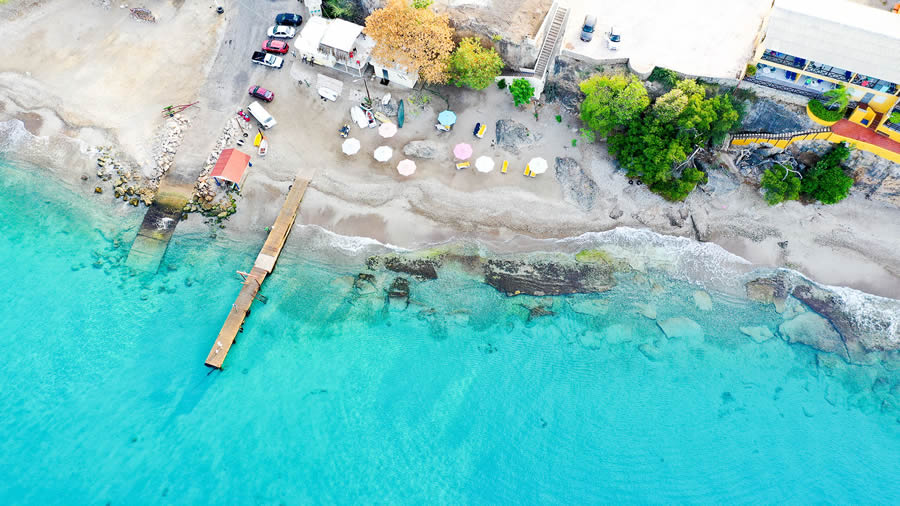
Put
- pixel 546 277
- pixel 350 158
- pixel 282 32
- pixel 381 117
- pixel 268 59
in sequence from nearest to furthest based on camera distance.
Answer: pixel 546 277 < pixel 350 158 < pixel 381 117 < pixel 268 59 < pixel 282 32

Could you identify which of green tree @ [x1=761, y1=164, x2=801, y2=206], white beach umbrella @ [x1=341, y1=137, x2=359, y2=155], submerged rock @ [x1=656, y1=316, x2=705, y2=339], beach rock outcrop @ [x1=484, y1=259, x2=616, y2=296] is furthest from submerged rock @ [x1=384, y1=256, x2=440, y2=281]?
green tree @ [x1=761, y1=164, x2=801, y2=206]

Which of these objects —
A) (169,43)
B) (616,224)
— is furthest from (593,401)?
(169,43)

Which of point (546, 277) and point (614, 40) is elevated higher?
point (614, 40)

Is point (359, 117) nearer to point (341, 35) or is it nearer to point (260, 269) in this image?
point (341, 35)

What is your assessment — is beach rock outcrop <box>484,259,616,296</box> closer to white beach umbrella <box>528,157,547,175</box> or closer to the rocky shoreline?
the rocky shoreline

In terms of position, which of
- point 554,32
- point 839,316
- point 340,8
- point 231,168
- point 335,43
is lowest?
point 839,316

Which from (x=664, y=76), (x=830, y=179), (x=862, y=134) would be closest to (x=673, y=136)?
(x=664, y=76)
